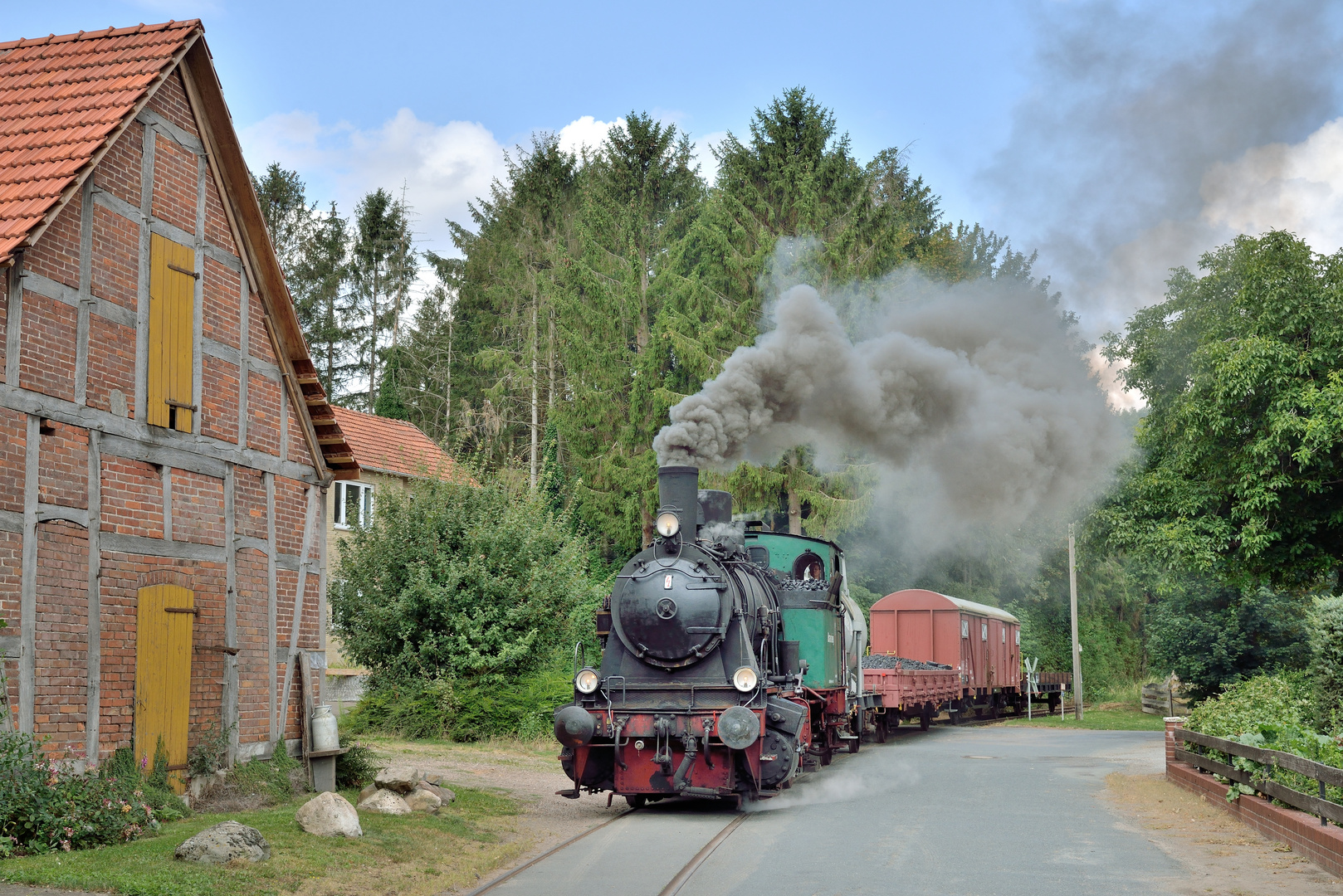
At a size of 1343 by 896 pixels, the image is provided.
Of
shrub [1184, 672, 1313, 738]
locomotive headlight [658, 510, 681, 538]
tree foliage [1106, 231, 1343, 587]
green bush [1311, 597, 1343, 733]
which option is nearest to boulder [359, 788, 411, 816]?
locomotive headlight [658, 510, 681, 538]

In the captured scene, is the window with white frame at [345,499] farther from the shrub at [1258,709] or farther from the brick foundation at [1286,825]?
the brick foundation at [1286,825]

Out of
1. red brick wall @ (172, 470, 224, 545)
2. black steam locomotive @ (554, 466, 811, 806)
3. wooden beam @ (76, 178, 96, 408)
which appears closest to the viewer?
wooden beam @ (76, 178, 96, 408)

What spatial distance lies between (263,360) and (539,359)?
83.0 feet

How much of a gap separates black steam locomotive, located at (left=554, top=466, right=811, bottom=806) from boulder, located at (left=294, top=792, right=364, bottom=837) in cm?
234

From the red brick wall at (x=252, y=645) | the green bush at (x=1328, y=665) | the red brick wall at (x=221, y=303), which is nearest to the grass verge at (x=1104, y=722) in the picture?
the green bush at (x=1328, y=665)

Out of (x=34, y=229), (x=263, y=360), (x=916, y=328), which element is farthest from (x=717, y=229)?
(x=34, y=229)

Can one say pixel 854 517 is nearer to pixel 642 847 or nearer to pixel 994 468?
pixel 994 468

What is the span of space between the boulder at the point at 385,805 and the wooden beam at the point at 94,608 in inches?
91.1

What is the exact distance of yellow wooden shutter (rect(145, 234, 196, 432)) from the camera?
10328 mm

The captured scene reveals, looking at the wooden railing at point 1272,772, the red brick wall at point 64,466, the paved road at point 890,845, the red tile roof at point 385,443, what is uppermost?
the red tile roof at point 385,443

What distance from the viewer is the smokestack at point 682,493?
40.1 feet

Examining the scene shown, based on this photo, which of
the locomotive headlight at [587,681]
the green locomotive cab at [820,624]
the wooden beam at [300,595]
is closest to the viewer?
the locomotive headlight at [587,681]

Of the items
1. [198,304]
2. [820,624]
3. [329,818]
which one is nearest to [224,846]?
[329,818]

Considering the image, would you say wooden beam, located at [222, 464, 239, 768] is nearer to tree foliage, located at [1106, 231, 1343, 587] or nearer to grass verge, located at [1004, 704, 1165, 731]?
tree foliage, located at [1106, 231, 1343, 587]
